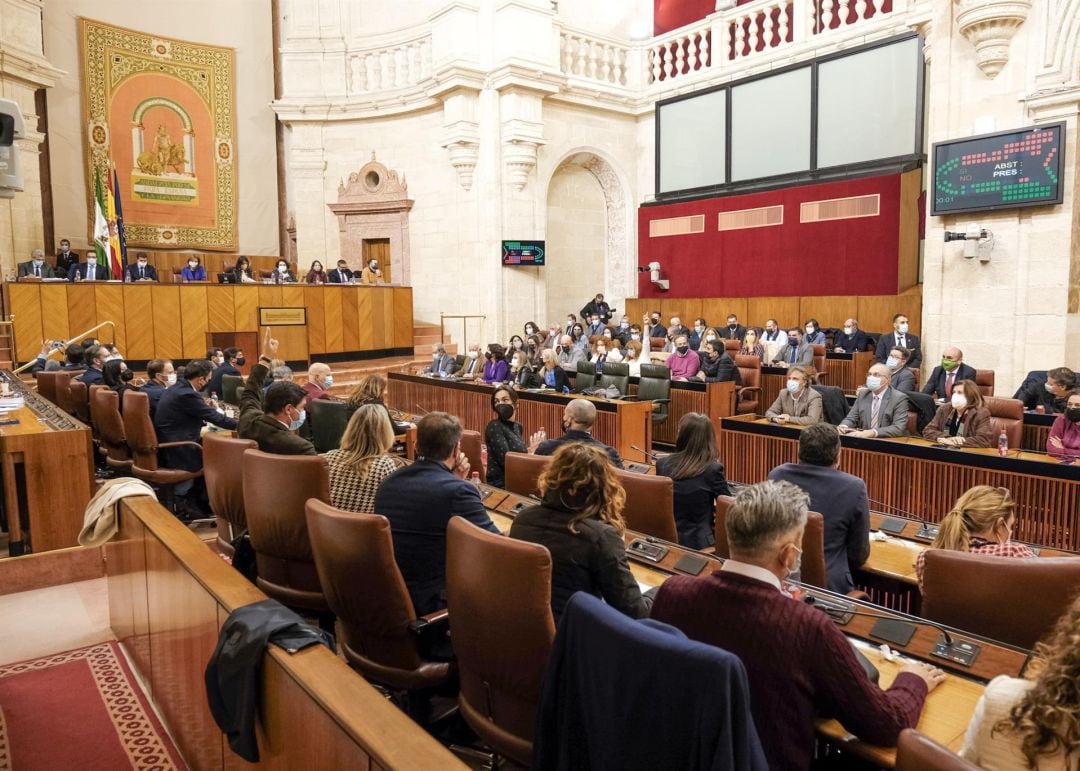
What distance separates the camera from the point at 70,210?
12.5 meters

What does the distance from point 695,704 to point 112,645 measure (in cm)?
313

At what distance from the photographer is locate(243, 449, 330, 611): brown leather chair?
9.63 feet

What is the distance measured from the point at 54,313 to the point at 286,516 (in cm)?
851

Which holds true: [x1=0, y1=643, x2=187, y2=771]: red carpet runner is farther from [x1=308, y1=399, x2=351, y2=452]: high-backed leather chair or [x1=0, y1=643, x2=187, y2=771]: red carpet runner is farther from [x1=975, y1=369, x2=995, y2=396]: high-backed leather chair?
[x1=975, y1=369, x2=995, y2=396]: high-backed leather chair

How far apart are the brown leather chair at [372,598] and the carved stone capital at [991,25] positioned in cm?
876

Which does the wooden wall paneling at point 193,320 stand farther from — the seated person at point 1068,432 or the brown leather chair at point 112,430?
the seated person at point 1068,432

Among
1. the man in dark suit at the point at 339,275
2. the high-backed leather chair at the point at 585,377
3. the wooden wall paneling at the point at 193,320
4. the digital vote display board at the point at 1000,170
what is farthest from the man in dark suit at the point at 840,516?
the man in dark suit at the point at 339,275

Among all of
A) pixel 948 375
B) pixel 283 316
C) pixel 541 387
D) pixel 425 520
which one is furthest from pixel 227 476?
pixel 283 316

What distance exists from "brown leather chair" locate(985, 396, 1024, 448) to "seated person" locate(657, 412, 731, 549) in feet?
9.27

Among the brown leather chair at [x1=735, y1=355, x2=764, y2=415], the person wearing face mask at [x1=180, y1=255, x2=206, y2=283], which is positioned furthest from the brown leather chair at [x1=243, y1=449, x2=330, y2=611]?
the person wearing face mask at [x1=180, y1=255, x2=206, y2=283]

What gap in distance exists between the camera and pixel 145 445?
5039mm

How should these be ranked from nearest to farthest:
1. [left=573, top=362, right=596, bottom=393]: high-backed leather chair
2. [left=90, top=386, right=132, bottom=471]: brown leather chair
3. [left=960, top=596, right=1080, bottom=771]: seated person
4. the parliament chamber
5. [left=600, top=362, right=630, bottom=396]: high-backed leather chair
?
[left=960, top=596, right=1080, bottom=771]: seated person < the parliament chamber < [left=90, top=386, right=132, bottom=471]: brown leather chair < [left=600, top=362, right=630, bottom=396]: high-backed leather chair < [left=573, top=362, right=596, bottom=393]: high-backed leather chair

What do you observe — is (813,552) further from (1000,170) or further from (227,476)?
(1000,170)

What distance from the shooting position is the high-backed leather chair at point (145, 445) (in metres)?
5.03
